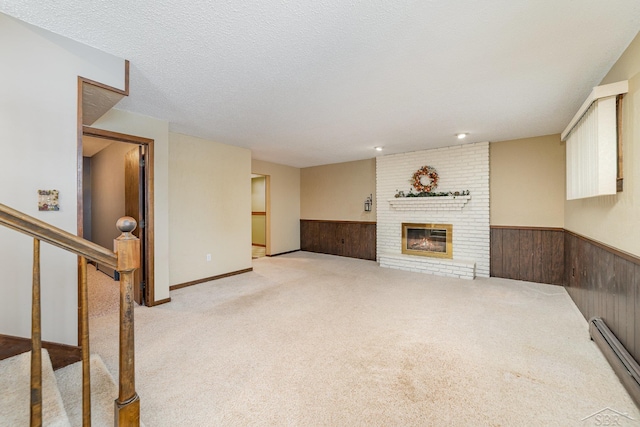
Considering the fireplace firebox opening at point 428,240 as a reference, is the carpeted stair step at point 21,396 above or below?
below

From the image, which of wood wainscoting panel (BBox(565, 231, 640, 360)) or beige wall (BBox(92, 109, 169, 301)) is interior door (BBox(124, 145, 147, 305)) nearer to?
beige wall (BBox(92, 109, 169, 301))

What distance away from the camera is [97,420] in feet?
4.46

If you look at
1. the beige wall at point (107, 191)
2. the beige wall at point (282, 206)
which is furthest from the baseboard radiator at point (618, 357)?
the beige wall at point (282, 206)

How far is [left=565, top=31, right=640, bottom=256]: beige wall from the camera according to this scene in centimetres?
179

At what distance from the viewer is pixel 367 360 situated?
2.09m

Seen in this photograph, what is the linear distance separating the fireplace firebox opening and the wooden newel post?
4982 mm

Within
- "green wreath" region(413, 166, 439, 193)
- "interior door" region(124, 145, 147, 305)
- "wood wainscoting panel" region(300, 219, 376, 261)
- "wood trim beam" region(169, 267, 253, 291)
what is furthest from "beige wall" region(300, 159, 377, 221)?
"interior door" region(124, 145, 147, 305)

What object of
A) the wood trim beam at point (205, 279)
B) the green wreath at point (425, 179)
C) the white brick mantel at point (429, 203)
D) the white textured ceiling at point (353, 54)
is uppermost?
the white textured ceiling at point (353, 54)

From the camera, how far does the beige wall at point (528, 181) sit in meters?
4.09

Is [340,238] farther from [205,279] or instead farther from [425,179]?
[205,279]

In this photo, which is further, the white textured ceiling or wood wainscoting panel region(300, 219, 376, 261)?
wood wainscoting panel region(300, 219, 376, 261)

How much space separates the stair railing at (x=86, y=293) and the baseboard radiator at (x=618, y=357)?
2.82 meters

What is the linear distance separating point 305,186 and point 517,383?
6.02m

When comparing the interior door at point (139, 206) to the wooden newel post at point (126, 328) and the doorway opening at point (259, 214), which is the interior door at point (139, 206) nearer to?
the wooden newel post at point (126, 328)
